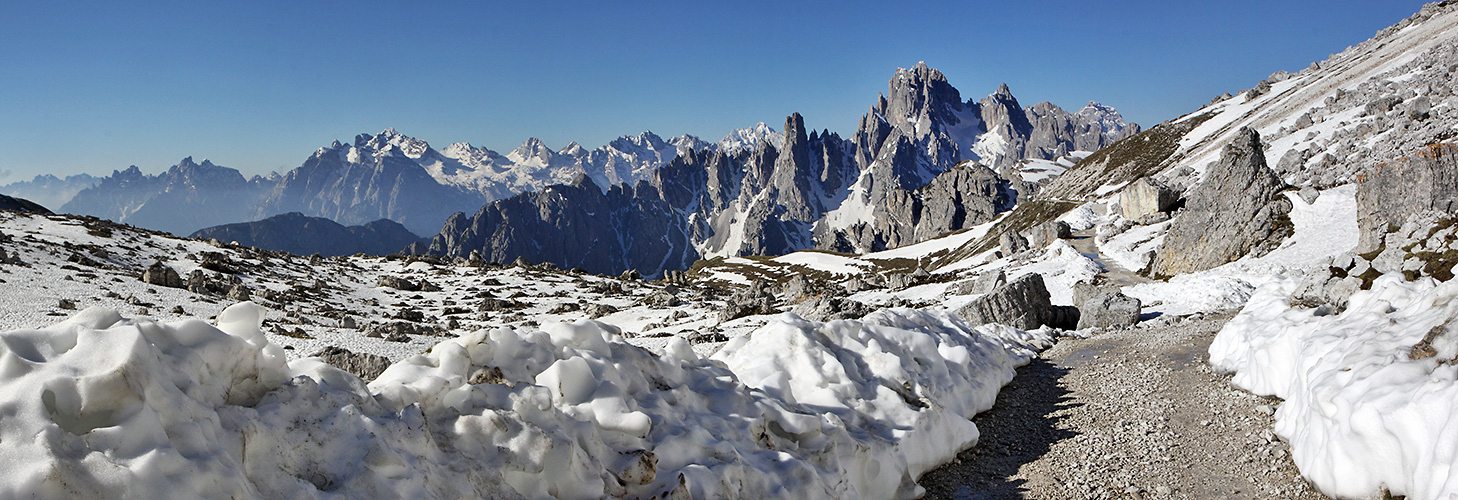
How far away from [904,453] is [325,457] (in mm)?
8037

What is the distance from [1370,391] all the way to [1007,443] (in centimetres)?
515

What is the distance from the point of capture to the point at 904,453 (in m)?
10.5

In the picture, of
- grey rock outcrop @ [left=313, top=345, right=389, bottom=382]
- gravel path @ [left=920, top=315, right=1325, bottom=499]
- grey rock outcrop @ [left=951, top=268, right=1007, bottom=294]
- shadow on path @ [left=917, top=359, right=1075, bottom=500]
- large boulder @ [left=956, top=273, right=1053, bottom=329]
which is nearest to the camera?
gravel path @ [left=920, top=315, right=1325, bottom=499]

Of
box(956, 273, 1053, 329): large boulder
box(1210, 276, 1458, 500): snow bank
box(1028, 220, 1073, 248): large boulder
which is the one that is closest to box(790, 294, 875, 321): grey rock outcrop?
box(956, 273, 1053, 329): large boulder

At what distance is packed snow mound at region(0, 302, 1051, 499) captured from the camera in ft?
15.1

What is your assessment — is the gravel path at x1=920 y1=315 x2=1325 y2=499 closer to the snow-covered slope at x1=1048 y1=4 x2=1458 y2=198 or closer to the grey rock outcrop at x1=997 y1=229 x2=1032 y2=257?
the snow-covered slope at x1=1048 y1=4 x2=1458 y2=198

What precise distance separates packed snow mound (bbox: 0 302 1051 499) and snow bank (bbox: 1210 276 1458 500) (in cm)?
502

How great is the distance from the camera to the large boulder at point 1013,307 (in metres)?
24.6

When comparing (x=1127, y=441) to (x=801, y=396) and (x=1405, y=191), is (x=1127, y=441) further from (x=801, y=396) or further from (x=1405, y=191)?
(x=1405, y=191)

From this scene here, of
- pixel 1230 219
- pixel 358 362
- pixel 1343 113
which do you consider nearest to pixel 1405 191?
pixel 1230 219

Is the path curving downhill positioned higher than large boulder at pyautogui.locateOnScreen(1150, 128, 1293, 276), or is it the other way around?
large boulder at pyautogui.locateOnScreen(1150, 128, 1293, 276)

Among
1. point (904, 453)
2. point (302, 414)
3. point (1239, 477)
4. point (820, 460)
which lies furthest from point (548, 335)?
point (1239, 477)

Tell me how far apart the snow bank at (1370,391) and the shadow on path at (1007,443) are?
357cm

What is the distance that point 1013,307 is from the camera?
24.9 meters
